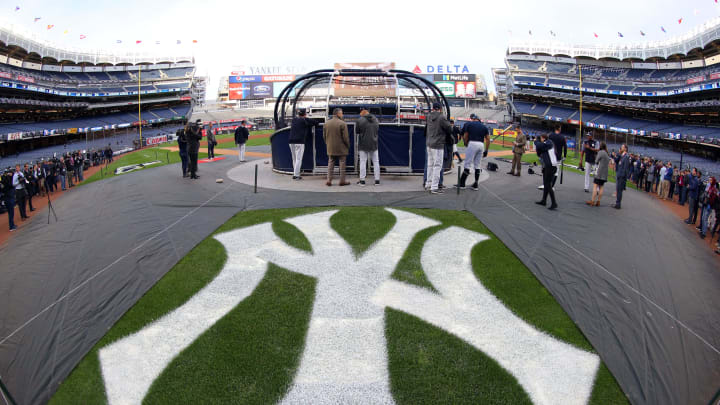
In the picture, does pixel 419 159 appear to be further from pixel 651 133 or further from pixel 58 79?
pixel 58 79

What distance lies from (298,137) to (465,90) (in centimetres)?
7319

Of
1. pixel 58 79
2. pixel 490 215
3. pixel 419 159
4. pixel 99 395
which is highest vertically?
pixel 58 79

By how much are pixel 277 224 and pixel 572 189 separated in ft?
29.6

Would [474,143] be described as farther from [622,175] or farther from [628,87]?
[628,87]

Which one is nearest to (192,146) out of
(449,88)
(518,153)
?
(518,153)

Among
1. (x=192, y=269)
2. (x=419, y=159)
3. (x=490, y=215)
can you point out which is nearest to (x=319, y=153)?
(x=419, y=159)

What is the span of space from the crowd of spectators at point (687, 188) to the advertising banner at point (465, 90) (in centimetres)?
6242

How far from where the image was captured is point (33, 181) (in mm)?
13992

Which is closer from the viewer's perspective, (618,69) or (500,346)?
(500,346)

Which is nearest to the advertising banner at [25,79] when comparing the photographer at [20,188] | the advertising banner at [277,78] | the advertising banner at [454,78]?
the photographer at [20,188]

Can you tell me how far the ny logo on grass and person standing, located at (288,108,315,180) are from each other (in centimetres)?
511

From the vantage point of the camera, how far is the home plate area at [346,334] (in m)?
3.33

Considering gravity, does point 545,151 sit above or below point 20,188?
above

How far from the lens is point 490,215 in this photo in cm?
771
